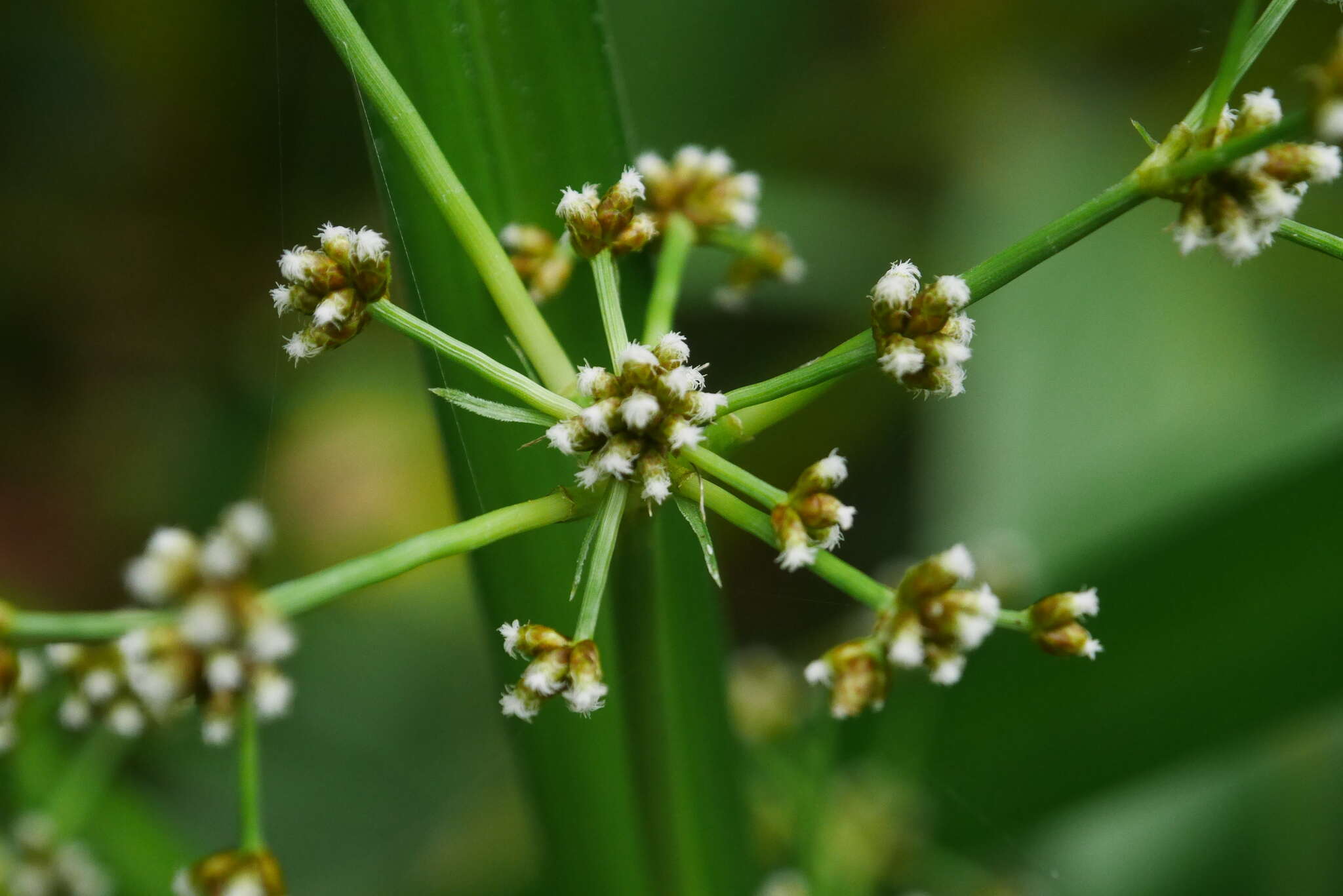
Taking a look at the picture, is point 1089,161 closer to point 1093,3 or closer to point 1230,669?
point 1093,3

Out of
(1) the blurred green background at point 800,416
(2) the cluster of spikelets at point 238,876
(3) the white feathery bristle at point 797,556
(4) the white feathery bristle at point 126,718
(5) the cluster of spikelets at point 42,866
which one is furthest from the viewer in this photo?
(1) the blurred green background at point 800,416

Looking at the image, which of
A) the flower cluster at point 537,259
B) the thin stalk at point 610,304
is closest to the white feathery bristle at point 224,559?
the thin stalk at point 610,304

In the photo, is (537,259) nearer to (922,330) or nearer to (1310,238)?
(922,330)

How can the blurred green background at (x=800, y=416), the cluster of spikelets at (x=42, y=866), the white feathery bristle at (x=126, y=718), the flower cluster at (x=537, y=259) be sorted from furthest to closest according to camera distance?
the blurred green background at (x=800, y=416)
the cluster of spikelets at (x=42, y=866)
the white feathery bristle at (x=126, y=718)
the flower cluster at (x=537, y=259)

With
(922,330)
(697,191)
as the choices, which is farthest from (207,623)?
(697,191)

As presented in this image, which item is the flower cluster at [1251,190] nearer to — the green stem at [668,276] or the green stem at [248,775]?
the green stem at [668,276]
